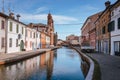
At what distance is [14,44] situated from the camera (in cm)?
3466

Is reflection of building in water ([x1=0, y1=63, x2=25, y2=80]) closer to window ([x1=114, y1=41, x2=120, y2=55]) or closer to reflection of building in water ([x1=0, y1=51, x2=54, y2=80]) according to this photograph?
reflection of building in water ([x1=0, y1=51, x2=54, y2=80])

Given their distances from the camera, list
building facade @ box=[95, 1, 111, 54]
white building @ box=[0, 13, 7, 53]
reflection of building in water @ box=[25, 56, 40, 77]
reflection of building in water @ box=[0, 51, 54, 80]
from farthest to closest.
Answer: building facade @ box=[95, 1, 111, 54], white building @ box=[0, 13, 7, 53], reflection of building in water @ box=[25, 56, 40, 77], reflection of building in water @ box=[0, 51, 54, 80]

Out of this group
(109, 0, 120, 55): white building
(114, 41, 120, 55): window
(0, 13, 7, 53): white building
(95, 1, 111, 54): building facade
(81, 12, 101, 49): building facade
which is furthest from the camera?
(81, 12, 101, 49): building facade

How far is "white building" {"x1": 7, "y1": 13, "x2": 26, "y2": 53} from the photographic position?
1248 inches

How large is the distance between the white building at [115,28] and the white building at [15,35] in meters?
15.3

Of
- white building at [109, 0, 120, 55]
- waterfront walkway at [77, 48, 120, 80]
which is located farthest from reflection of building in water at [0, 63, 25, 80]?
white building at [109, 0, 120, 55]

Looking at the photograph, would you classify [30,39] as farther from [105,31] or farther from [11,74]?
[11,74]

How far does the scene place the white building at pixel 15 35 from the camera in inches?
1248

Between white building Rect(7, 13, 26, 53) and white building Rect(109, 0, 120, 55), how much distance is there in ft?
50.1

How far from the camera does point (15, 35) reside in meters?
35.5

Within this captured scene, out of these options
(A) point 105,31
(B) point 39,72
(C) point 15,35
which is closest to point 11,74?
(B) point 39,72

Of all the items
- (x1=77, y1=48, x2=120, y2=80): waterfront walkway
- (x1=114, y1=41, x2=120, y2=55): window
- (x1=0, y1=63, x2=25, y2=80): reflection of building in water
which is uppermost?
(x1=114, y1=41, x2=120, y2=55): window

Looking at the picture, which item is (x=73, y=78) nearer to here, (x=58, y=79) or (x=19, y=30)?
(x=58, y=79)

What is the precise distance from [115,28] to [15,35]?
17528 mm
